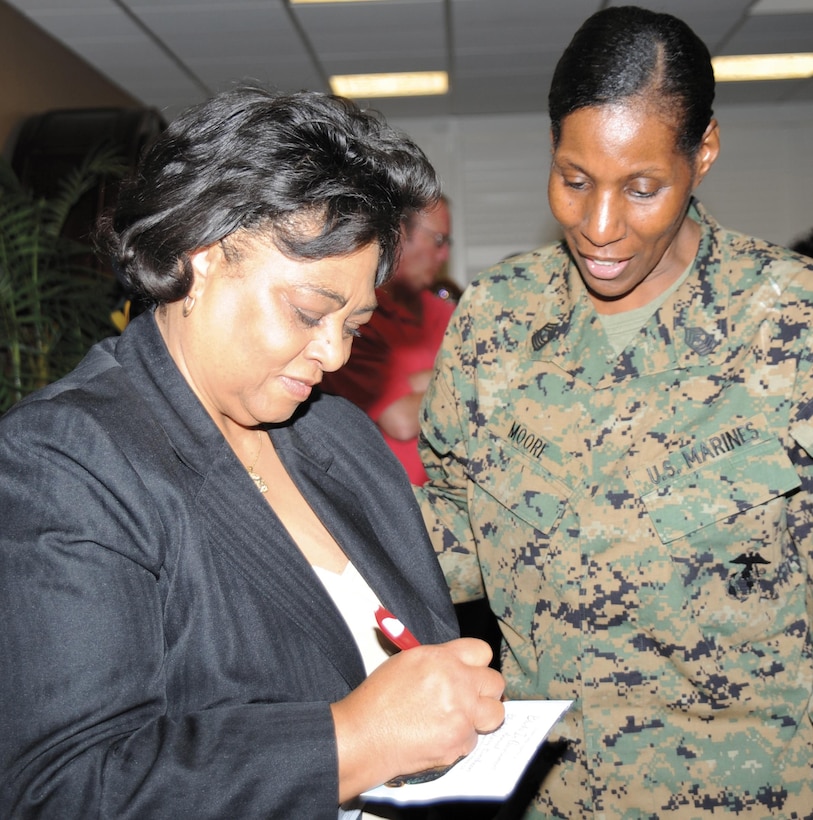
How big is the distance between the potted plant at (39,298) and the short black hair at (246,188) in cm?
211

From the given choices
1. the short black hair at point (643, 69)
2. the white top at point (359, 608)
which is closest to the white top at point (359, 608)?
the white top at point (359, 608)

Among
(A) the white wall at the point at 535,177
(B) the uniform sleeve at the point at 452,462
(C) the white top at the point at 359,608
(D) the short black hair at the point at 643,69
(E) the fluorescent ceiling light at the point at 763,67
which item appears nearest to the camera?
(C) the white top at the point at 359,608

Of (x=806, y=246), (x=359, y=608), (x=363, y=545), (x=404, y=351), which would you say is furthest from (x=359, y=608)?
(x=806, y=246)

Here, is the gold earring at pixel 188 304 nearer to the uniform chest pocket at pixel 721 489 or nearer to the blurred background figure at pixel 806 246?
the uniform chest pocket at pixel 721 489

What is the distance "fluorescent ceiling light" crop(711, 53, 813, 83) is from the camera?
6406 millimetres

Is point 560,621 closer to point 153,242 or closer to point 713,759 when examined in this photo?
point 713,759

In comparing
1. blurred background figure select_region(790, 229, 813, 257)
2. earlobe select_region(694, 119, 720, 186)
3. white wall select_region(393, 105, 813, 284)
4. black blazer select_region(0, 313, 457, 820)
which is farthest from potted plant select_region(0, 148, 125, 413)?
white wall select_region(393, 105, 813, 284)

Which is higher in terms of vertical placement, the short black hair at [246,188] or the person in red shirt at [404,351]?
the short black hair at [246,188]

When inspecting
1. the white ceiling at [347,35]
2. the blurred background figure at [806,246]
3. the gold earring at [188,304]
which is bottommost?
the blurred background figure at [806,246]

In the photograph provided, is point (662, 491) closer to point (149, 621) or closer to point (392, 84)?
point (149, 621)

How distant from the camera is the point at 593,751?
147 cm

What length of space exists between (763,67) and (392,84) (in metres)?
2.64

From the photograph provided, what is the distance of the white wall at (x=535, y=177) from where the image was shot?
7730mm

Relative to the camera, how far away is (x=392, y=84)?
6.65 meters
